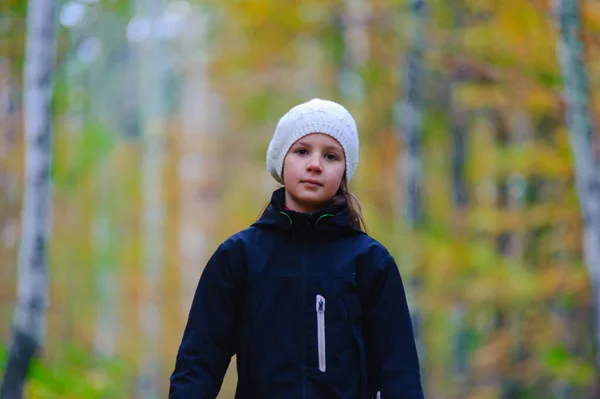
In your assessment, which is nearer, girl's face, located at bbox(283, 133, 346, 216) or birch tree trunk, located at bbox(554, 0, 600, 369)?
girl's face, located at bbox(283, 133, 346, 216)

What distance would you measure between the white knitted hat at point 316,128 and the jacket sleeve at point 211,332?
0.36 meters

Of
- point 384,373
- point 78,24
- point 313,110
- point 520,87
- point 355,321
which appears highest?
point 78,24

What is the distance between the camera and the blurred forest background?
9320mm

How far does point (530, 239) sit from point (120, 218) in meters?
13.6

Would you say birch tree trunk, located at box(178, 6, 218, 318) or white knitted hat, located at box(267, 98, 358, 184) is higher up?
birch tree trunk, located at box(178, 6, 218, 318)

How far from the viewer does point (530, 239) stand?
12.2m

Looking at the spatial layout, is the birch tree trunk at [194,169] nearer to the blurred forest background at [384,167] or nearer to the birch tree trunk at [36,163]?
the blurred forest background at [384,167]

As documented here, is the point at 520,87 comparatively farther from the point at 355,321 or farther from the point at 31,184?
the point at 355,321

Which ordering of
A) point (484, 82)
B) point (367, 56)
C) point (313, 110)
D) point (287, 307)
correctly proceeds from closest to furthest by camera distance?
point (287, 307) → point (313, 110) → point (484, 82) → point (367, 56)

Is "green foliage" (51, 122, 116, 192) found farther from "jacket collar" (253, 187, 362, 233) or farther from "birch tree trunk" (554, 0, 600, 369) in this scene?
"jacket collar" (253, 187, 362, 233)

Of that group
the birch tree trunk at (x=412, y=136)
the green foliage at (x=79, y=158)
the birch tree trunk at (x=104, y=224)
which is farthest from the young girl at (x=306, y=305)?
the birch tree trunk at (x=104, y=224)

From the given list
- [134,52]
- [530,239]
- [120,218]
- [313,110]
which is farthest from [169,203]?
[313,110]

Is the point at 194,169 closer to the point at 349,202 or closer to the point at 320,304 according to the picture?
the point at 349,202

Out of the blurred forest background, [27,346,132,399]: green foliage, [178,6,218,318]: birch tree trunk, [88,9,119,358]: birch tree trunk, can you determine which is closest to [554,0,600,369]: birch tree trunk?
the blurred forest background
